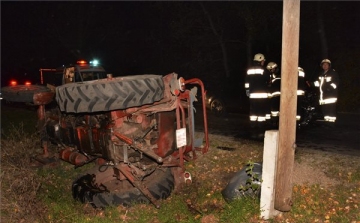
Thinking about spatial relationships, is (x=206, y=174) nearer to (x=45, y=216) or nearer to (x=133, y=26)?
(x=45, y=216)

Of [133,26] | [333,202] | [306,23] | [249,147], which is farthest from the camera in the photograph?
[133,26]

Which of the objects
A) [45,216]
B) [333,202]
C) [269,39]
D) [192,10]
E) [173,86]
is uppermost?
[192,10]

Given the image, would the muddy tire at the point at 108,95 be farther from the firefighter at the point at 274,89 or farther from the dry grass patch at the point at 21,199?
the firefighter at the point at 274,89

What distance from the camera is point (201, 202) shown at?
5.00 metres

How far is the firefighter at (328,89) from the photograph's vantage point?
796 cm

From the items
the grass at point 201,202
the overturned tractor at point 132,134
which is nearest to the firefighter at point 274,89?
the grass at point 201,202

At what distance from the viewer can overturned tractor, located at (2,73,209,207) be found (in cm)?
427

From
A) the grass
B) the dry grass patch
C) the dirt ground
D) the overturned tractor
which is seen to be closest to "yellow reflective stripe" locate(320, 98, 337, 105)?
the dirt ground

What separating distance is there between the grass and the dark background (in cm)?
696

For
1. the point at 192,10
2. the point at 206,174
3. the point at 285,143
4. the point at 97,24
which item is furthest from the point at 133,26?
the point at 285,143

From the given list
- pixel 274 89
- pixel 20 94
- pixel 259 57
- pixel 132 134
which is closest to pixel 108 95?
pixel 132 134

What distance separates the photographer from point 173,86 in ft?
15.8

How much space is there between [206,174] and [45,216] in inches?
110

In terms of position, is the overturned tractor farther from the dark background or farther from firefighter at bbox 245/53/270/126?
the dark background
